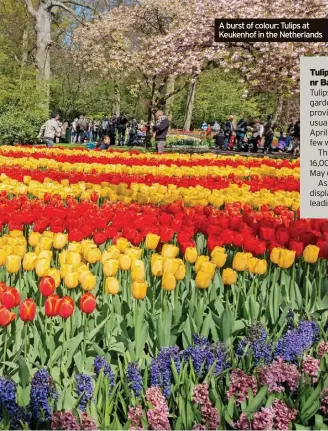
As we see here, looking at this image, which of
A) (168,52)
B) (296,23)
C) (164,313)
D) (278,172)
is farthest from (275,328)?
(168,52)

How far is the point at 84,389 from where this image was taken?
7.34 feet

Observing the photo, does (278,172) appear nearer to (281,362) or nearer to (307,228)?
(307,228)

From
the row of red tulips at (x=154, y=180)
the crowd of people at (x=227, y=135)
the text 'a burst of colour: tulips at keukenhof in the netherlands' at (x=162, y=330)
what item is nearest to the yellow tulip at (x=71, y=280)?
the text 'a burst of colour: tulips at keukenhof in the netherlands' at (x=162, y=330)

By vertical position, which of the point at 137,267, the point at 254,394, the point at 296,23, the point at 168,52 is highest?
the point at 168,52

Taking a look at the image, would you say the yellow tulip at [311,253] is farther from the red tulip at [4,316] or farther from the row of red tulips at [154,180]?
the row of red tulips at [154,180]

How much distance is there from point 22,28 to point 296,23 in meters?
35.1

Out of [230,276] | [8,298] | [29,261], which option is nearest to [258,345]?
[230,276]

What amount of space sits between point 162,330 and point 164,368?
39 centimetres

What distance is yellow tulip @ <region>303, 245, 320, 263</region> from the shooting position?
12.4 ft

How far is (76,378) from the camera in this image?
2.30m

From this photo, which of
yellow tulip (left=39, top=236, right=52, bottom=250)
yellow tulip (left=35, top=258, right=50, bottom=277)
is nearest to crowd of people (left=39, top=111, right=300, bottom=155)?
yellow tulip (left=39, top=236, right=52, bottom=250)

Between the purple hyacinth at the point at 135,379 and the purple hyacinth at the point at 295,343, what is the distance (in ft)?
1.86

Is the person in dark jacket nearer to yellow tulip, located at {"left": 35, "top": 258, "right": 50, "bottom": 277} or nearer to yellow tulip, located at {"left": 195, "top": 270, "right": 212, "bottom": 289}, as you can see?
yellow tulip, located at {"left": 35, "top": 258, "right": 50, "bottom": 277}

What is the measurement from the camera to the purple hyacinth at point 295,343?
8.59 feet
